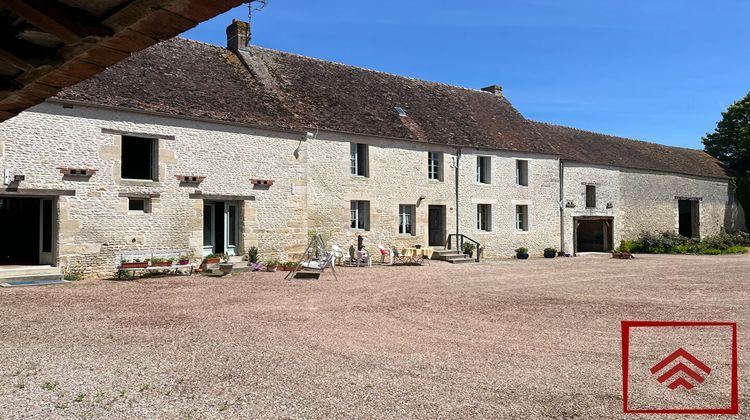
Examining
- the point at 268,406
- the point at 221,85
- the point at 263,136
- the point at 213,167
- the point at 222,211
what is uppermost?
A: the point at 221,85

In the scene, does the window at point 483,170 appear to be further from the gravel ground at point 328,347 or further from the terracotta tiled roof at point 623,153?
the gravel ground at point 328,347

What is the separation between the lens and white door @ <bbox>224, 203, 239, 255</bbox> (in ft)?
52.5

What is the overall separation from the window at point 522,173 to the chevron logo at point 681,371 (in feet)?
56.7

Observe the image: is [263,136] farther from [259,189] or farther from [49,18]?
[49,18]

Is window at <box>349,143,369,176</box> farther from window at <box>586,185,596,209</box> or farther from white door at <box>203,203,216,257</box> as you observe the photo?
window at <box>586,185,596,209</box>

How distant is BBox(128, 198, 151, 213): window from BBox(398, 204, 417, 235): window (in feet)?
28.9

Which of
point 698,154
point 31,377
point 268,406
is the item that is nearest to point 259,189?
point 31,377

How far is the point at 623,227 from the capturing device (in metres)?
26.7

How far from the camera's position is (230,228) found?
635 inches

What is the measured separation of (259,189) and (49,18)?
14.3 m

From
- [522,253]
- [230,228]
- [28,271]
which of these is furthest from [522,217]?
[28,271]

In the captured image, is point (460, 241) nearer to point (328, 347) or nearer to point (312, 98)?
point (312, 98)

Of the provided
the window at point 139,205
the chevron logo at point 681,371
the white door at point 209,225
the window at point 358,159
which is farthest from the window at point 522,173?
the chevron logo at point 681,371

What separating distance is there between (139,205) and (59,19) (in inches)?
518
